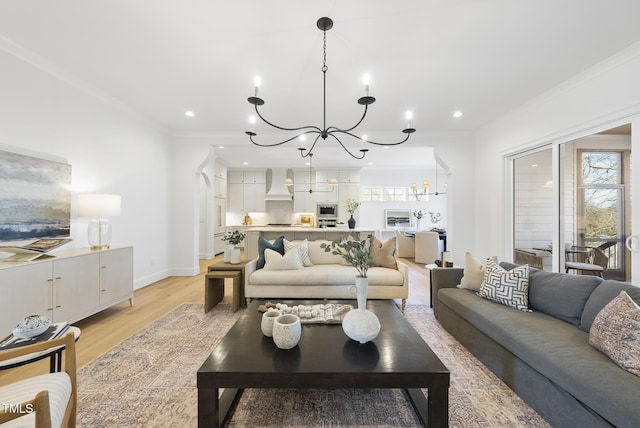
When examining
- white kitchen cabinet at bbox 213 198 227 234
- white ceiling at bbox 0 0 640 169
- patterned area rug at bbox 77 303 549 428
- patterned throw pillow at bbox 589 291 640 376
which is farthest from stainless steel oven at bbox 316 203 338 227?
patterned throw pillow at bbox 589 291 640 376

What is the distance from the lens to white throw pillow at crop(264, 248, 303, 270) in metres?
3.33

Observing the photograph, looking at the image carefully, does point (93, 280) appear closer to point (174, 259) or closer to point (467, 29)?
point (174, 259)

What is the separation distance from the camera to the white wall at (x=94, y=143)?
2.53 metres

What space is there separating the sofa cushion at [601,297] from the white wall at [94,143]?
200 inches

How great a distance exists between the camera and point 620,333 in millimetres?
1380

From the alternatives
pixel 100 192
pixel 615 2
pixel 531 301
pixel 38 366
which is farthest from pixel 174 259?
pixel 615 2

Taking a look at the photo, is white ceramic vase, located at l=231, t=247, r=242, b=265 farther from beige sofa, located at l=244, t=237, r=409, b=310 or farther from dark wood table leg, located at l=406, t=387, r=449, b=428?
dark wood table leg, located at l=406, t=387, r=449, b=428

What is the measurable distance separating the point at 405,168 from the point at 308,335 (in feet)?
25.9

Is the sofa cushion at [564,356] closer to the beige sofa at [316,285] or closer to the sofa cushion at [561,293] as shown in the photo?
the sofa cushion at [561,293]

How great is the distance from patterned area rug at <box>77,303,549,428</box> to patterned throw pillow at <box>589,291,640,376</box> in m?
0.57

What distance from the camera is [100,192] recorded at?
11.3ft

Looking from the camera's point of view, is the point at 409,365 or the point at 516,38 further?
the point at 516,38

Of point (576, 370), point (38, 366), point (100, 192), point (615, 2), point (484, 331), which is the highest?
point (615, 2)

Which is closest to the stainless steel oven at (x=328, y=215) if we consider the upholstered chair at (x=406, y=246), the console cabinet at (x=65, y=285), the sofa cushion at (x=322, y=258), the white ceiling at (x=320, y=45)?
the upholstered chair at (x=406, y=246)
